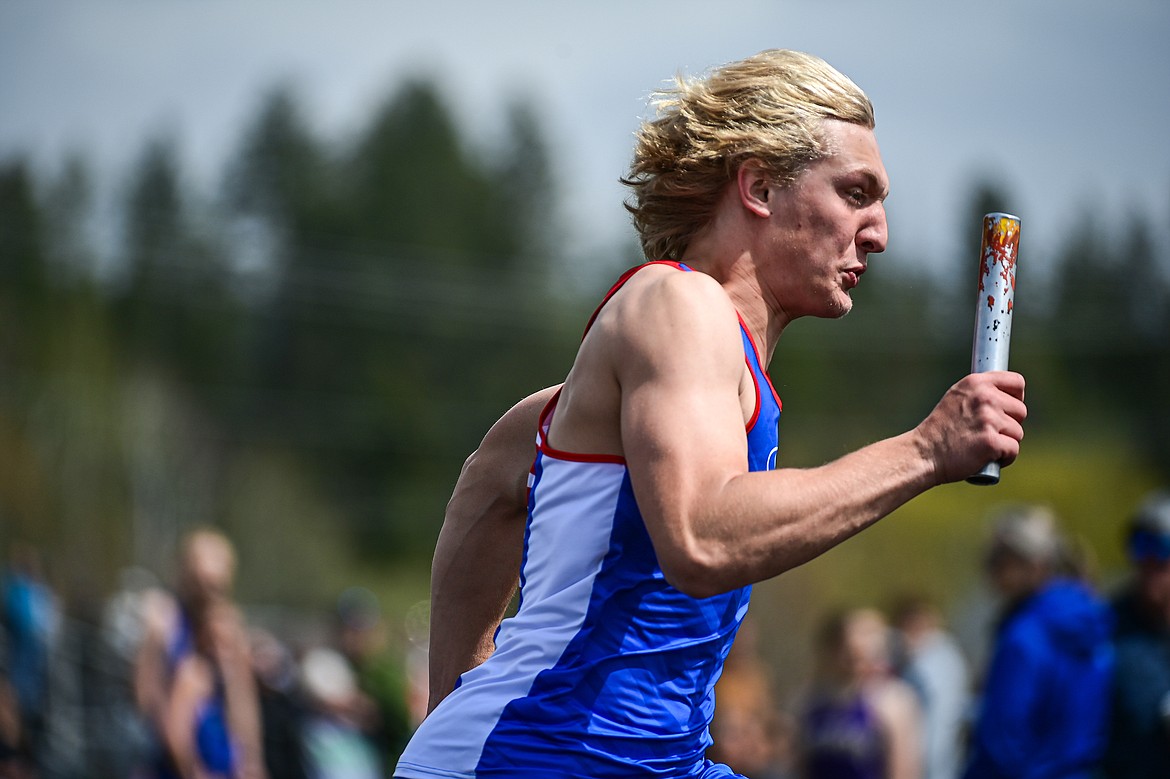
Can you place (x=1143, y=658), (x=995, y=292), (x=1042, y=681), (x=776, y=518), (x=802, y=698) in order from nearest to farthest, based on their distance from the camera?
1. (x=776, y=518)
2. (x=995, y=292)
3. (x=1143, y=658)
4. (x=1042, y=681)
5. (x=802, y=698)

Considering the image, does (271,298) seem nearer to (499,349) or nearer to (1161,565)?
(499,349)

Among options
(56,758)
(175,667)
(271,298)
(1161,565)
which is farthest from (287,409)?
(1161,565)

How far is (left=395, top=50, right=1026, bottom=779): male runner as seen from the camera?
7.80 feet

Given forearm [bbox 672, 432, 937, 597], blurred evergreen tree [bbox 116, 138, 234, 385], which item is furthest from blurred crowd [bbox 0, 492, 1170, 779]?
blurred evergreen tree [bbox 116, 138, 234, 385]

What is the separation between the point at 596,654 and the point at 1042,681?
4324 mm

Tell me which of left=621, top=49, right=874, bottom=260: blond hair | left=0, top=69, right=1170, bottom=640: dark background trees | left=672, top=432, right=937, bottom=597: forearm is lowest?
left=0, top=69, right=1170, bottom=640: dark background trees

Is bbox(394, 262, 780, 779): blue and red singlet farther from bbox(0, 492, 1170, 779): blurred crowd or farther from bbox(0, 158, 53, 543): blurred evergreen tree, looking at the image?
bbox(0, 158, 53, 543): blurred evergreen tree

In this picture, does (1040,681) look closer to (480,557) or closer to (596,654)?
(480,557)

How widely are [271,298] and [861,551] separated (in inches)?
1057

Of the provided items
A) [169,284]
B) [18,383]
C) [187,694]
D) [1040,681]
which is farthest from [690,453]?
[169,284]

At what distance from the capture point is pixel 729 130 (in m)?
2.83

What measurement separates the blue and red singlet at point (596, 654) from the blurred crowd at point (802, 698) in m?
3.67

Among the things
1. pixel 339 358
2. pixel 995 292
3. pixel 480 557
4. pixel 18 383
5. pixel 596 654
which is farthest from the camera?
pixel 339 358

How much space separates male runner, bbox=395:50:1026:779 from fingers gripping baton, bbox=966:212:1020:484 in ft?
0.47
